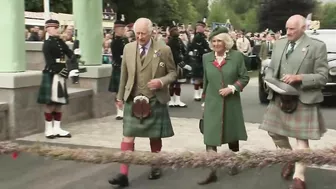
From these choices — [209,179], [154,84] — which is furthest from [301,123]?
[154,84]

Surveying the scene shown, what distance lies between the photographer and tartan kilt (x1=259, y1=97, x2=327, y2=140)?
533 cm

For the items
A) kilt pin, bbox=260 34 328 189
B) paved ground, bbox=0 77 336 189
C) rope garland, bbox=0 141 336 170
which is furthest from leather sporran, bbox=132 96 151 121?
rope garland, bbox=0 141 336 170

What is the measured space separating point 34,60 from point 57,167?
4.94m

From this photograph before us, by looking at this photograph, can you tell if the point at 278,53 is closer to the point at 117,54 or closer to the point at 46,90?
the point at 46,90

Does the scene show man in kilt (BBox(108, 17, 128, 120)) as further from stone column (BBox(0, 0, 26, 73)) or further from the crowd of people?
the crowd of people

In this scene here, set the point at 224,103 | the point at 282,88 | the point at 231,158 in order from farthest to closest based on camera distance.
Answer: the point at 224,103 → the point at 282,88 → the point at 231,158

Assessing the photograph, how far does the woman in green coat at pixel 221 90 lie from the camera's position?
5691 mm

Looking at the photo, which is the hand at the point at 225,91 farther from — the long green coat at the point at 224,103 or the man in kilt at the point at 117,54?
the man in kilt at the point at 117,54

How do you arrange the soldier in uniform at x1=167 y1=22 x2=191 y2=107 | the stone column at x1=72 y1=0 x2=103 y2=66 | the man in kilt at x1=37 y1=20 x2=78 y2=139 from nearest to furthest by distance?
the man in kilt at x1=37 y1=20 x2=78 y2=139, the stone column at x1=72 y1=0 x2=103 y2=66, the soldier in uniform at x1=167 y1=22 x2=191 y2=107

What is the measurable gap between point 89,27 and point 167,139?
3453 mm

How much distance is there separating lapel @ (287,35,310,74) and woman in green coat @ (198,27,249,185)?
1.83ft

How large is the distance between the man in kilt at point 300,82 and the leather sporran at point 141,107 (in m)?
1.21

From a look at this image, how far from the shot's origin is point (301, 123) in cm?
536

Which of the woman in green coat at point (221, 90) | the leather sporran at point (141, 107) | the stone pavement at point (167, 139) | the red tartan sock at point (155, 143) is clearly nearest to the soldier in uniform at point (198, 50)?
the stone pavement at point (167, 139)
